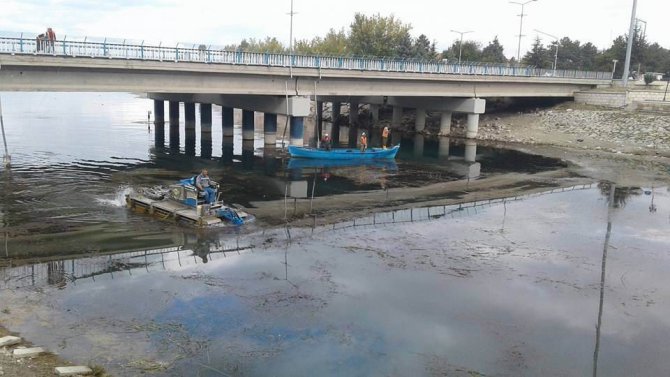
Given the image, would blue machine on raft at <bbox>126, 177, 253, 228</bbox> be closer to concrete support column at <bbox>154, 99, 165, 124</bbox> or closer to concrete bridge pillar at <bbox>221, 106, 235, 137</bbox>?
concrete bridge pillar at <bbox>221, 106, 235, 137</bbox>

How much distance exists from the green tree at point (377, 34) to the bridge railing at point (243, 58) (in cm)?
3279

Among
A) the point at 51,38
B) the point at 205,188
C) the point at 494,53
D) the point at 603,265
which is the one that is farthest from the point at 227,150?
the point at 494,53

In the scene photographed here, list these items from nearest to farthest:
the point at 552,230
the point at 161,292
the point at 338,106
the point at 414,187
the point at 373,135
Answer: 1. the point at 161,292
2. the point at 552,230
3. the point at 414,187
4. the point at 373,135
5. the point at 338,106

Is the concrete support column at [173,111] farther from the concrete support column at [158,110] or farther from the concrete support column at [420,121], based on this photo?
the concrete support column at [420,121]

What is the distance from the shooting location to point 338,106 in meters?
71.6

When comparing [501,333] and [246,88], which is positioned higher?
[246,88]

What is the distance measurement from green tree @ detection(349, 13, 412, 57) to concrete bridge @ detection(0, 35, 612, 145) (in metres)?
25.5

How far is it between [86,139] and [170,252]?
3357cm

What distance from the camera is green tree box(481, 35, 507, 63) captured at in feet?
340

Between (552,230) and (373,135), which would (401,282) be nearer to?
(552,230)

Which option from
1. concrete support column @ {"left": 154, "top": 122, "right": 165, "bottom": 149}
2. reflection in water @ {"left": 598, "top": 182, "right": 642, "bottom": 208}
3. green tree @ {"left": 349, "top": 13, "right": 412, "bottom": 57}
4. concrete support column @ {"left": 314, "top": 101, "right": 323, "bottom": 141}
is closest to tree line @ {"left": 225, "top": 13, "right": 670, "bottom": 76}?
green tree @ {"left": 349, "top": 13, "right": 412, "bottom": 57}

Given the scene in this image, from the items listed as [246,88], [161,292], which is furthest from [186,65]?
[161,292]

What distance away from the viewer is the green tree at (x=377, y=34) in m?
91.3

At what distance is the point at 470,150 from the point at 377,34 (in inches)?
1847
